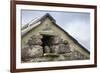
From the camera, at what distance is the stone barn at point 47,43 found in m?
1.72

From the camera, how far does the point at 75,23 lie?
185cm

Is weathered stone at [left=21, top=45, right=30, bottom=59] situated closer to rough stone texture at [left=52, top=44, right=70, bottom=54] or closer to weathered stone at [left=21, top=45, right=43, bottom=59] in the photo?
weathered stone at [left=21, top=45, right=43, bottom=59]

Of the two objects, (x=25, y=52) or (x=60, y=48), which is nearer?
(x=25, y=52)

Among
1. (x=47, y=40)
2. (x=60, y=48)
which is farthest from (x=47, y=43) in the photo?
(x=60, y=48)

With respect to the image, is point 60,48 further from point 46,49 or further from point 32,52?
point 32,52

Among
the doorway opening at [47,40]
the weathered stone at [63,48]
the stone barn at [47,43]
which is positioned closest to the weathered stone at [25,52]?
the stone barn at [47,43]

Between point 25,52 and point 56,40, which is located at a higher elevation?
point 56,40

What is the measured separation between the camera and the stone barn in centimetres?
172

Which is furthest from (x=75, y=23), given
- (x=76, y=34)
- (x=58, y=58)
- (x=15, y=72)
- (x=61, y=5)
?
(x=15, y=72)

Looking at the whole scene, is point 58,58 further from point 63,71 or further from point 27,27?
point 27,27

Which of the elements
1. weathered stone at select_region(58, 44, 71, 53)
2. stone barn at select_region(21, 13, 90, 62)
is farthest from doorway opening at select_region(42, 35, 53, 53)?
weathered stone at select_region(58, 44, 71, 53)

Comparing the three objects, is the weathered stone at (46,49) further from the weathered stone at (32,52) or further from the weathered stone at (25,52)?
the weathered stone at (25,52)

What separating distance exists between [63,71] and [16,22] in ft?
2.01

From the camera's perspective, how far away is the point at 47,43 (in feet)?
5.82
